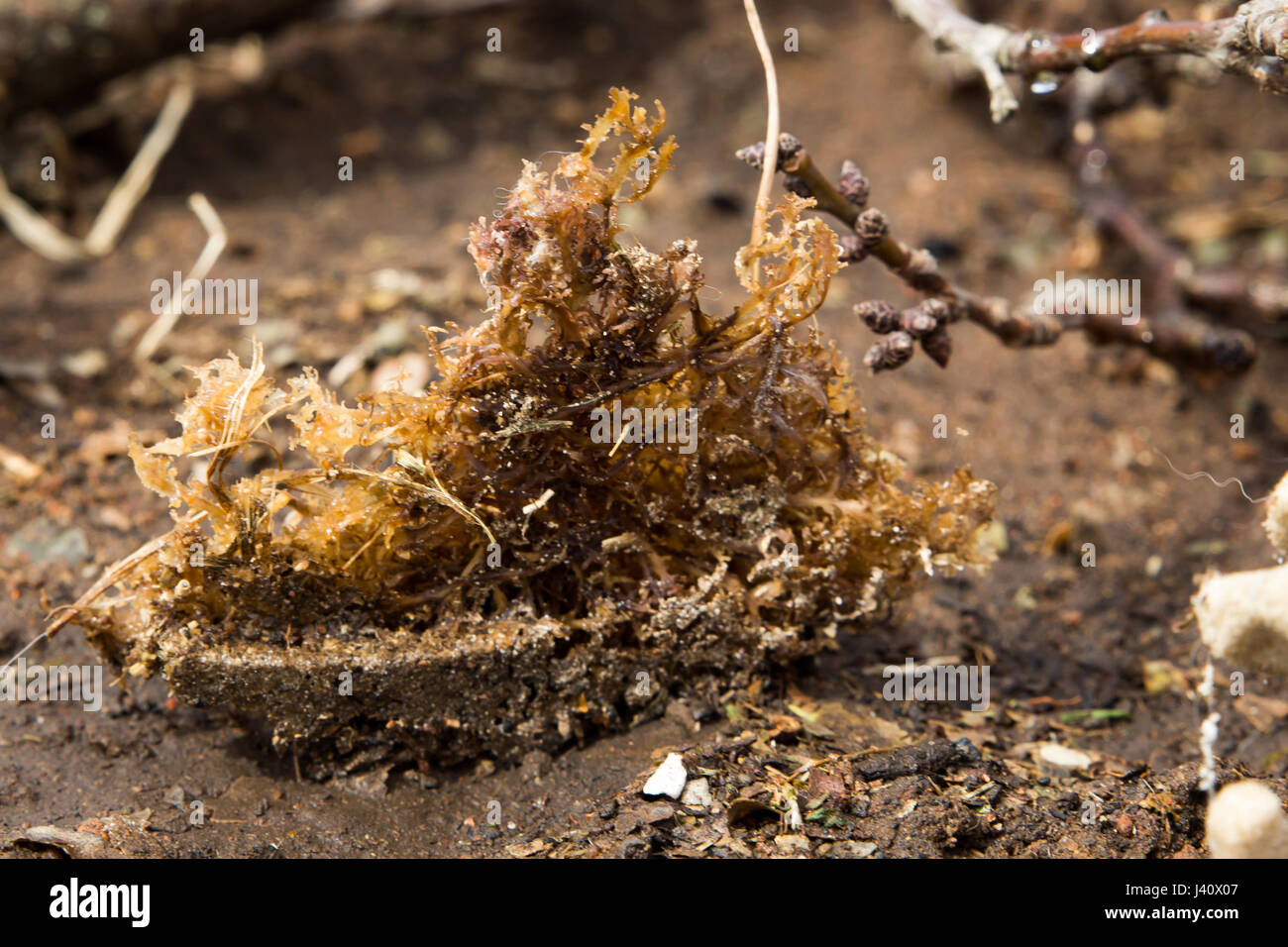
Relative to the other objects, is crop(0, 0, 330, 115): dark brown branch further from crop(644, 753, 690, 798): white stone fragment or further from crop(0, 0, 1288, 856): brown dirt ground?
crop(644, 753, 690, 798): white stone fragment

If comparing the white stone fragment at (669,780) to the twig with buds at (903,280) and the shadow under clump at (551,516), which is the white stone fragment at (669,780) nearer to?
the shadow under clump at (551,516)

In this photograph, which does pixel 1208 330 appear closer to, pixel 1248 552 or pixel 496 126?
pixel 1248 552

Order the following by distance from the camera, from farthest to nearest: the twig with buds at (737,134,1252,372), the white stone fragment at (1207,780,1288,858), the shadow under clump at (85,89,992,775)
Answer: the twig with buds at (737,134,1252,372) < the shadow under clump at (85,89,992,775) < the white stone fragment at (1207,780,1288,858)

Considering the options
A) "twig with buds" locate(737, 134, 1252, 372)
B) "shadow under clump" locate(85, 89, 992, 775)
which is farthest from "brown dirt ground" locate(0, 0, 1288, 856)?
"twig with buds" locate(737, 134, 1252, 372)

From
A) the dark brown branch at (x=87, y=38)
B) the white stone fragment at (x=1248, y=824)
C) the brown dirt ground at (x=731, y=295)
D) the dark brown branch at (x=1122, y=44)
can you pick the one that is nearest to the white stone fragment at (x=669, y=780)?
the brown dirt ground at (x=731, y=295)
